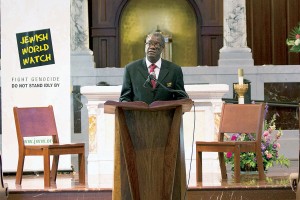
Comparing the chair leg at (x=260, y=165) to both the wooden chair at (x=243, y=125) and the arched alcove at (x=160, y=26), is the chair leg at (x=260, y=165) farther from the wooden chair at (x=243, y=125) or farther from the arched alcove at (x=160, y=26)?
the arched alcove at (x=160, y=26)

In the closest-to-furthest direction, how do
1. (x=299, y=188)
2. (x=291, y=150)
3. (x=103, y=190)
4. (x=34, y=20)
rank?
(x=299, y=188) < (x=103, y=190) < (x=34, y=20) < (x=291, y=150)

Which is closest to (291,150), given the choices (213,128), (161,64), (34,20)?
(213,128)

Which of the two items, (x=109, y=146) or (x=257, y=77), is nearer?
(x=109, y=146)

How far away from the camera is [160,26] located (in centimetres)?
1689

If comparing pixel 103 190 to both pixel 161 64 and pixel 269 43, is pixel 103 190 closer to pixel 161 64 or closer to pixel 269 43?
pixel 161 64

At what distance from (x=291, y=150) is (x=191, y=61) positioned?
14.6ft

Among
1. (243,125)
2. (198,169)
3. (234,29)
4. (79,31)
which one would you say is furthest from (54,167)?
(234,29)

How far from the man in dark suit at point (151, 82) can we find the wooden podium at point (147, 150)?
3.23 feet

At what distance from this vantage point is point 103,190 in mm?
7133

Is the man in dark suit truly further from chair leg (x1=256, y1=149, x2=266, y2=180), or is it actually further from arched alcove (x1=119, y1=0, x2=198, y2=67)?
arched alcove (x1=119, y1=0, x2=198, y2=67)

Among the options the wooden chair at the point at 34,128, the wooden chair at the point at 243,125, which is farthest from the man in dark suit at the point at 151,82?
the wooden chair at the point at 34,128

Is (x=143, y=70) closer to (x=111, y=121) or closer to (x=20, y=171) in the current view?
(x=20, y=171)

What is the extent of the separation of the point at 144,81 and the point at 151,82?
0.09m

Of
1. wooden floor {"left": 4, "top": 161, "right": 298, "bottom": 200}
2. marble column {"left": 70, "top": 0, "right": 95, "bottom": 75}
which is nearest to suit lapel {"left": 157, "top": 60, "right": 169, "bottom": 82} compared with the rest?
wooden floor {"left": 4, "top": 161, "right": 298, "bottom": 200}
